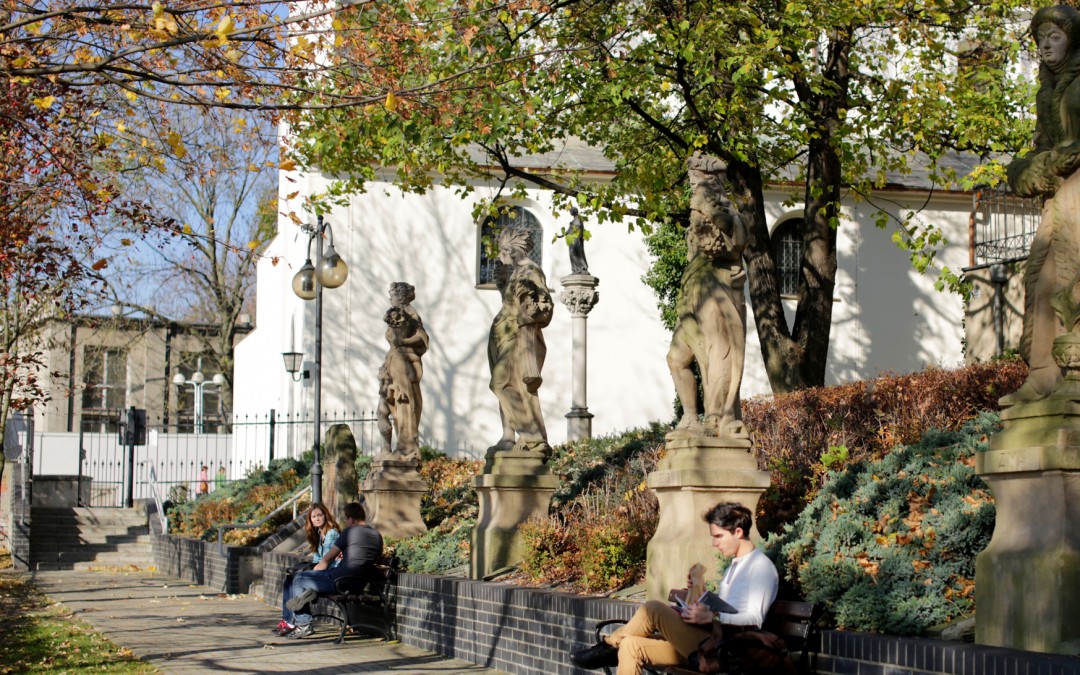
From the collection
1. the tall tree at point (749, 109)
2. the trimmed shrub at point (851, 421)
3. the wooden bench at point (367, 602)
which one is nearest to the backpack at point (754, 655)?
the trimmed shrub at point (851, 421)

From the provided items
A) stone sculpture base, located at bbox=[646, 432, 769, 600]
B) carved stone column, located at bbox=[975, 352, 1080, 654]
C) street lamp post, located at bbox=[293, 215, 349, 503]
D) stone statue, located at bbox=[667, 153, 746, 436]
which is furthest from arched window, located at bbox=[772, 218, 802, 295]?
carved stone column, located at bbox=[975, 352, 1080, 654]

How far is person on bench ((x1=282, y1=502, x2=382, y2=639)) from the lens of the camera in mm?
13391

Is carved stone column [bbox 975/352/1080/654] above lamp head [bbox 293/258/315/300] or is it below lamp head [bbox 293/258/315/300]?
below

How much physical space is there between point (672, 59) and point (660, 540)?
971 cm

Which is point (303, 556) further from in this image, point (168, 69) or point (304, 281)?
point (168, 69)

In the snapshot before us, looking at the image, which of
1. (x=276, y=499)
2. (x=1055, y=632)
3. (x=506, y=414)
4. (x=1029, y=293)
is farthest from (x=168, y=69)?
(x=276, y=499)

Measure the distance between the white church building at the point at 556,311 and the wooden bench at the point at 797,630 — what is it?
2382 cm

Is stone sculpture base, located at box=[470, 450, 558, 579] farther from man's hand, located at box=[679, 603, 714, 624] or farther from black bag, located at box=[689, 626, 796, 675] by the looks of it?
black bag, located at box=[689, 626, 796, 675]

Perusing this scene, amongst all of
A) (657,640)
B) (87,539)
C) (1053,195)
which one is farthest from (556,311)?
(1053,195)

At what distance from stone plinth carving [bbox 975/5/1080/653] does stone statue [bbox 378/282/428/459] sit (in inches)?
401

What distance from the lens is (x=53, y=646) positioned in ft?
40.5

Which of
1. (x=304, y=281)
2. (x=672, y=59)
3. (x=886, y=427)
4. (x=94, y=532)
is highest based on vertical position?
(x=672, y=59)

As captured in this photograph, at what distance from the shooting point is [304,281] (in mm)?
18844

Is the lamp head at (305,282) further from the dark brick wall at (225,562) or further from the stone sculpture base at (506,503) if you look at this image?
the stone sculpture base at (506,503)
